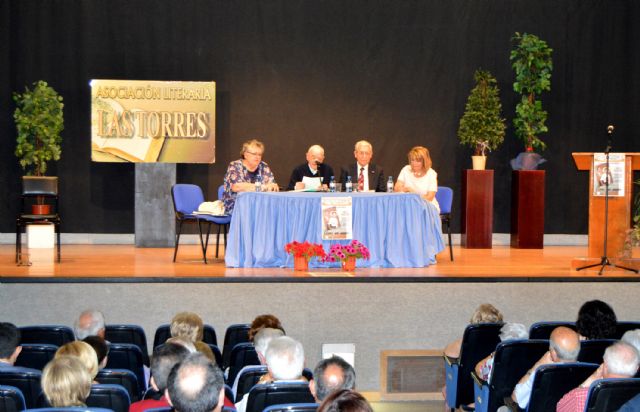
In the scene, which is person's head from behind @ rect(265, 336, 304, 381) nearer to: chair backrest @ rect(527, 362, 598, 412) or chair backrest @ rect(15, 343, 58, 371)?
chair backrest @ rect(527, 362, 598, 412)

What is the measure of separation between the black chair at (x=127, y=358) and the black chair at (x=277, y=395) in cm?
120

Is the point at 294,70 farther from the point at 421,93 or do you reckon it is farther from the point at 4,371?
the point at 4,371

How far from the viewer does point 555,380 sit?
3.97m

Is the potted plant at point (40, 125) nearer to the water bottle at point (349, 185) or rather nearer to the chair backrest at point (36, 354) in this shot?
the water bottle at point (349, 185)

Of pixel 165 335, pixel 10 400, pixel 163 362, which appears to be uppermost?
pixel 163 362

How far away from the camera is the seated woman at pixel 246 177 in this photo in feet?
27.0

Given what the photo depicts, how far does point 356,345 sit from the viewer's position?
7.17 metres

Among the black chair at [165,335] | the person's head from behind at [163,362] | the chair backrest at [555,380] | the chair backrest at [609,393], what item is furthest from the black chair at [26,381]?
the chair backrest at [609,393]

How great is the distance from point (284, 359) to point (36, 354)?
5.49 feet

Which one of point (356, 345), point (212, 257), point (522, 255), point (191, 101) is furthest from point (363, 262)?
point (191, 101)

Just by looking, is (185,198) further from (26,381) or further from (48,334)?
(26,381)

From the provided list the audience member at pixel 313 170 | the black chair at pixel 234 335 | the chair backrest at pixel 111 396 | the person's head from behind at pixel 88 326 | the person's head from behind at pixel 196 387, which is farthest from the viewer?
the audience member at pixel 313 170

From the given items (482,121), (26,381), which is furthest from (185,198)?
(26,381)

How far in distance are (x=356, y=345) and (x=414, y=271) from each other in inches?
37.4
